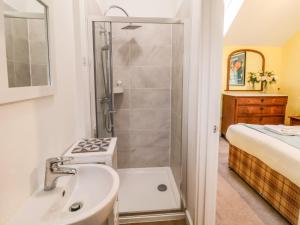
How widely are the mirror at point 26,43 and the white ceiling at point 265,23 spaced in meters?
3.40

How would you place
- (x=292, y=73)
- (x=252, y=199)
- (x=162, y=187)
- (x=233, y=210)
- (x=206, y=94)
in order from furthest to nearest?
(x=292, y=73)
(x=162, y=187)
(x=252, y=199)
(x=233, y=210)
(x=206, y=94)

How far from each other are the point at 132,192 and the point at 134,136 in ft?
2.57

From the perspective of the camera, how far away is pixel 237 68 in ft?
14.8

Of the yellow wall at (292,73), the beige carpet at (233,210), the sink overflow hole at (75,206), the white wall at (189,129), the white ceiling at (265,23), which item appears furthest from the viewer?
the yellow wall at (292,73)

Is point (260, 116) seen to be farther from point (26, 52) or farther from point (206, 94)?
point (26, 52)

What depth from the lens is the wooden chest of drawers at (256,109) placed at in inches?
159

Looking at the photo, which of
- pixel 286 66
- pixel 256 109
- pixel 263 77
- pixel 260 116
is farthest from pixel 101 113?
pixel 286 66

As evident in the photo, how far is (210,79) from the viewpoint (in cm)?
147

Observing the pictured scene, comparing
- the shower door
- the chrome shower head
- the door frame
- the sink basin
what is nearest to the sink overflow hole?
the sink basin

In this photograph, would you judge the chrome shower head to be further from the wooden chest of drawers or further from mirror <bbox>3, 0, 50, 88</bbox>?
the wooden chest of drawers

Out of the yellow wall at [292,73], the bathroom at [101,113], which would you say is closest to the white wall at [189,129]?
the bathroom at [101,113]

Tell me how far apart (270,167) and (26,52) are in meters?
2.24

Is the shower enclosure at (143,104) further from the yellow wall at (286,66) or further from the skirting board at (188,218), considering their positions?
the yellow wall at (286,66)

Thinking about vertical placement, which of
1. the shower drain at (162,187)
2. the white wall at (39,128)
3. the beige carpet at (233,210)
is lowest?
the beige carpet at (233,210)
